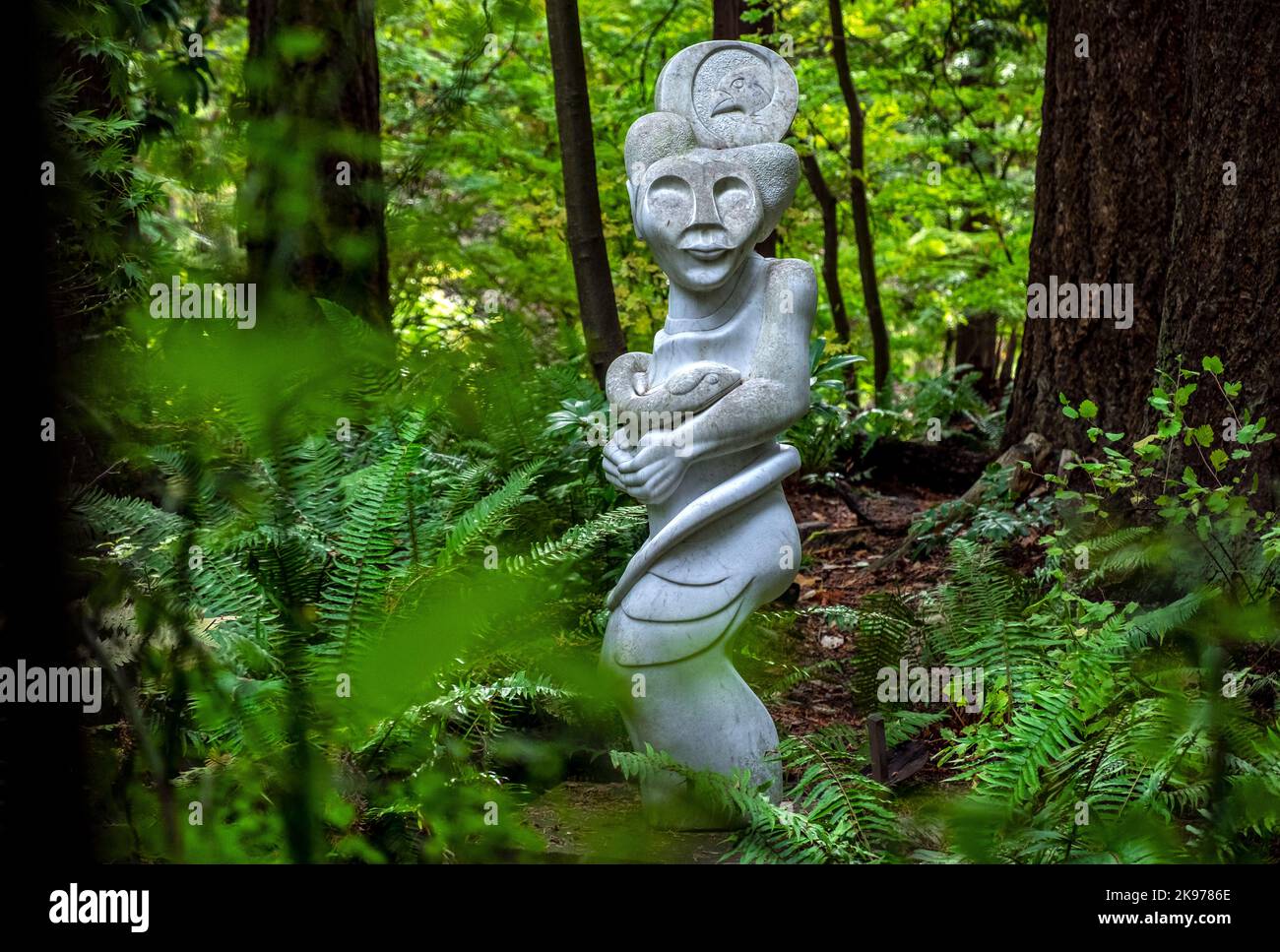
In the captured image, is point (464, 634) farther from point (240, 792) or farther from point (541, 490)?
point (541, 490)

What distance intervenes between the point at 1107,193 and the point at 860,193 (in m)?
4.58

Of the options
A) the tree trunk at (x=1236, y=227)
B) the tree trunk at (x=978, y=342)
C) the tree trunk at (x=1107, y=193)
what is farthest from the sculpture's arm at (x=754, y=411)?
the tree trunk at (x=978, y=342)

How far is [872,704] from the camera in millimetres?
4883

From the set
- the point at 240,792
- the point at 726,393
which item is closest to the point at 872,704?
the point at 726,393

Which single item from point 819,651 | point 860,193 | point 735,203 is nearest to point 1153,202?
point 819,651

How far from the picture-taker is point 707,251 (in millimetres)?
4074

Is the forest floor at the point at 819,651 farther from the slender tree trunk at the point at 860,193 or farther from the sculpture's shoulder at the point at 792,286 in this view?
the slender tree trunk at the point at 860,193

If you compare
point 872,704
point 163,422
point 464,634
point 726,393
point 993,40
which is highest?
point 993,40

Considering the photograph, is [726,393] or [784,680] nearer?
[726,393]

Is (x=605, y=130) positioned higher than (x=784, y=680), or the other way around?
(x=605, y=130)

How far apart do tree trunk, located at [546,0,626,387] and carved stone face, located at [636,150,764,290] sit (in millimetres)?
2383

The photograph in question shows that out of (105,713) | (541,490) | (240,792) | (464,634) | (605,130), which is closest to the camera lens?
(464,634)

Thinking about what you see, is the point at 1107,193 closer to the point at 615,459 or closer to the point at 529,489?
the point at 529,489
